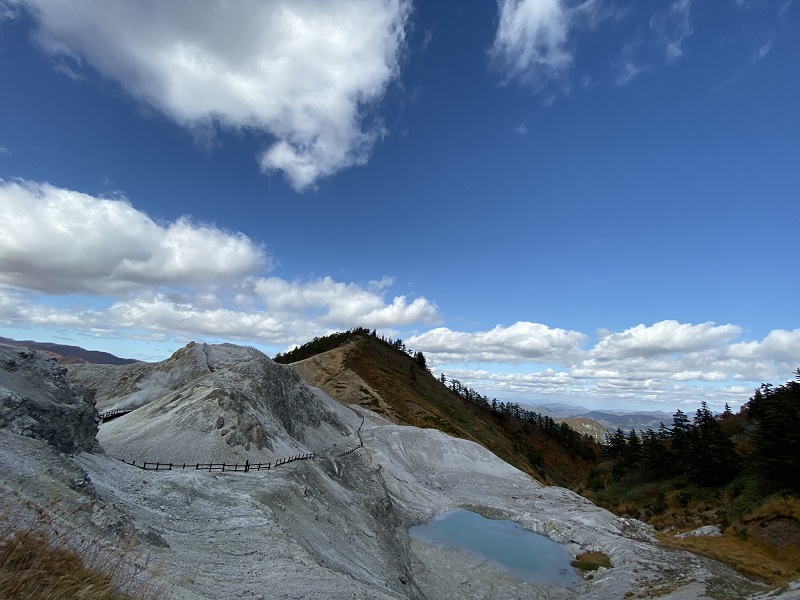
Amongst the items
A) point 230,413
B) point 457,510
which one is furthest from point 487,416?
point 230,413

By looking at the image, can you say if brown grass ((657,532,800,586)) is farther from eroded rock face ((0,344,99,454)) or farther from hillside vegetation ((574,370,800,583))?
eroded rock face ((0,344,99,454))

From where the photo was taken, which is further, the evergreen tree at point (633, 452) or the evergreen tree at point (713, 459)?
the evergreen tree at point (633, 452)

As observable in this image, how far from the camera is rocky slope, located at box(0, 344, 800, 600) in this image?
56.8 feet

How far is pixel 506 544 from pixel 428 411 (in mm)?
62320

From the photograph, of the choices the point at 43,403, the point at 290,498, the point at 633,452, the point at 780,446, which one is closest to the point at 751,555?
the point at 780,446

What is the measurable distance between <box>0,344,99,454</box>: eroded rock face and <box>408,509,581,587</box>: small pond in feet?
116

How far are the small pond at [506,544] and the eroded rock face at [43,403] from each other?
35302 millimetres

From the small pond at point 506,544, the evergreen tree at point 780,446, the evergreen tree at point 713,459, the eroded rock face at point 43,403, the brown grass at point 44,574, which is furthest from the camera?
the evergreen tree at point 713,459

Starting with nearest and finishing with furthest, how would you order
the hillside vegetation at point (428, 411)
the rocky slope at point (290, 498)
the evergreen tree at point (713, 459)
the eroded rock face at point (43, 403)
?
the rocky slope at point (290, 498) → the eroded rock face at point (43, 403) → the evergreen tree at point (713, 459) → the hillside vegetation at point (428, 411)

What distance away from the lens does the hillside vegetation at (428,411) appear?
343ft

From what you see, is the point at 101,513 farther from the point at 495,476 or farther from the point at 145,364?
the point at 495,476

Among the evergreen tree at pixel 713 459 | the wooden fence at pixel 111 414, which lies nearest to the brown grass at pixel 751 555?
the evergreen tree at pixel 713 459

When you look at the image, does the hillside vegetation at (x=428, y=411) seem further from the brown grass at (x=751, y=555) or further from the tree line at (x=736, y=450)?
the brown grass at (x=751, y=555)

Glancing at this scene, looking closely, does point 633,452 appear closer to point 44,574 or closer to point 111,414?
point 111,414
